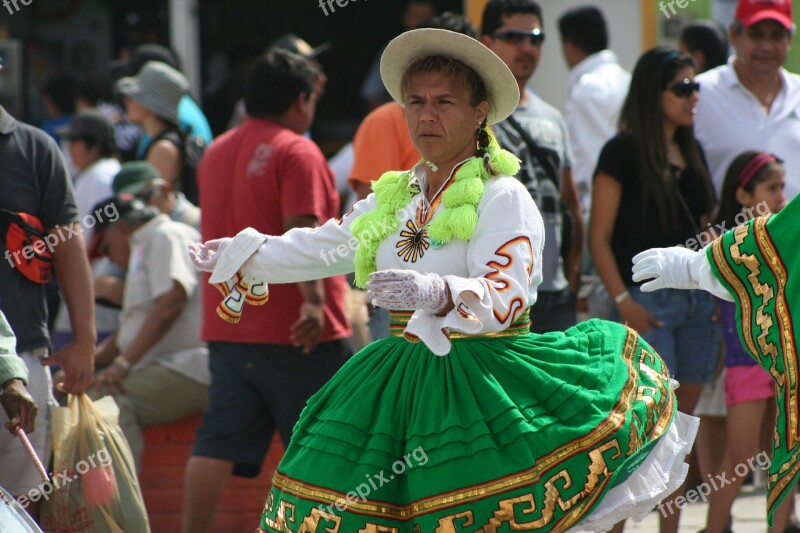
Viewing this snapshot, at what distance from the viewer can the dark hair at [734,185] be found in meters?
5.81

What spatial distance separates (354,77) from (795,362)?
801 cm

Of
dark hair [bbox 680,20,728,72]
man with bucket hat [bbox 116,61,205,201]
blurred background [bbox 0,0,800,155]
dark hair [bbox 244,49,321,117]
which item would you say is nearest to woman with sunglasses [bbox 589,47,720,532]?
dark hair [bbox 244,49,321,117]

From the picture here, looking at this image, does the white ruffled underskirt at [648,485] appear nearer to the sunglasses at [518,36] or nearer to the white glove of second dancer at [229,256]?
the white glove of second dancer at [229,256]

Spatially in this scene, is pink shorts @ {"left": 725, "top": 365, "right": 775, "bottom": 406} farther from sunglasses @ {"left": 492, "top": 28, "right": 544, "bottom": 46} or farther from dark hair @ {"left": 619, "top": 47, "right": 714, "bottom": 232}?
sunglasses @ {"left": 492, "top": 28, "right": 544, "bottom": 46}

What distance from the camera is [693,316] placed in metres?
5.65

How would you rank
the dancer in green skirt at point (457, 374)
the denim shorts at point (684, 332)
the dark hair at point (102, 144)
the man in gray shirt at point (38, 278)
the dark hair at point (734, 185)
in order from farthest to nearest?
the dark hair at point (102, 144) < the dark hair at point (734, 185) < the denim shorts at point (684, 332) < the man in gray shirt at point (38, 278) < the dancer in green skirt at point (457, 374)

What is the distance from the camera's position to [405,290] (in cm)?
336

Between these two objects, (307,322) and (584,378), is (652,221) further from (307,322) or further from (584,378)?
(584,378)

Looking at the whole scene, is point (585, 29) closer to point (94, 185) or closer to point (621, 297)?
point (621, 297)

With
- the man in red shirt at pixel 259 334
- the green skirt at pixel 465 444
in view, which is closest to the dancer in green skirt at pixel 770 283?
the green skirt at pixel 465 444

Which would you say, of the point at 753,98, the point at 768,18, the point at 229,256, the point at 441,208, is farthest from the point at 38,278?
the point at 768,18

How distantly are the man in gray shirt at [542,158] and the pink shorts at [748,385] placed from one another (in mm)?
744

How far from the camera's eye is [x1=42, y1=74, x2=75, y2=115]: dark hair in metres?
10.6

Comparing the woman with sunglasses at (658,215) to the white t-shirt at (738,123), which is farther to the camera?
the white t-shirt at (738,123)
